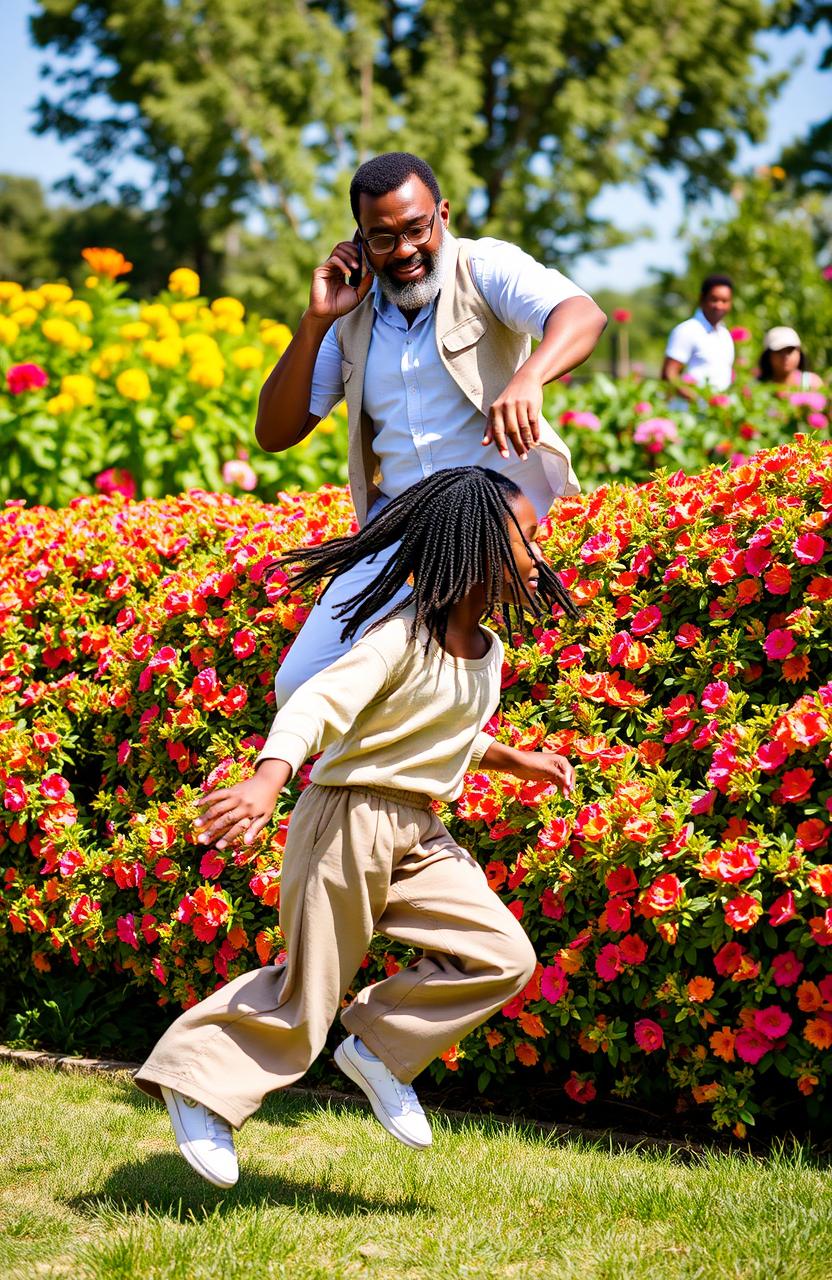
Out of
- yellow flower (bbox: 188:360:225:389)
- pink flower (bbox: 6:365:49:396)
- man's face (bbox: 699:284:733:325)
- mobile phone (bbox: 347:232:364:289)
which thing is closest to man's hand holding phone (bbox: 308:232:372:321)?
mobile phone (bbox: 347:232:364:289)

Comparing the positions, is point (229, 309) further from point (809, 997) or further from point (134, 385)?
point (809, 997)

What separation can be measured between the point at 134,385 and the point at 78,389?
335 millimetres

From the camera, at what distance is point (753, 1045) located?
3.34 m

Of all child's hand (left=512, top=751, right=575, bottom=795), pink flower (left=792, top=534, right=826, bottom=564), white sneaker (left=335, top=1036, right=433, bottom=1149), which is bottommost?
white sneaker (left=335, top=1036, right=433, bottom=1149)

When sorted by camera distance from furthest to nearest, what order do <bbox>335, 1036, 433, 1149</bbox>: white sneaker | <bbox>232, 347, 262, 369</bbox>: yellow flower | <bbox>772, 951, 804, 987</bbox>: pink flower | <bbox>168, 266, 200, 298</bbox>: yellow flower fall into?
<bbox>168, 266, 200, 298</bbox>: yellow flower
<bbox>232, 347, 262, 369</bbox>: yellow flower
<bbox>772, 951, 804, 987</bbox>: pink flower
<bbox>335, 1036, 433, 1149</bbox>: white sneaker

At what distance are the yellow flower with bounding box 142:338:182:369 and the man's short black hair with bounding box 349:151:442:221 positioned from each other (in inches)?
166

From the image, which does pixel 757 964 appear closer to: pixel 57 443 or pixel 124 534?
pixel 124 534

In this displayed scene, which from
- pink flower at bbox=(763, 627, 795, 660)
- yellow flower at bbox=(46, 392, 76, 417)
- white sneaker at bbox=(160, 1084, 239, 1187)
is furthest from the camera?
yellow flower at bbox=(46, 392, 76, 417)

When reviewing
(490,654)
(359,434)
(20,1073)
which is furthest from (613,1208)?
(20,1073)

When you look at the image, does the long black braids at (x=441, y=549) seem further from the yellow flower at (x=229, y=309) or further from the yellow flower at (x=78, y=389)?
the yellow flower at (x=229, y=309)

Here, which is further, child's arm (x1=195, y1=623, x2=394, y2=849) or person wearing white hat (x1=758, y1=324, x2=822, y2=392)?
person wearing white hat (x1=758, y1=324, x2=822, y2=392)

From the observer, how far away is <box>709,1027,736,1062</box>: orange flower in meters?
3.37

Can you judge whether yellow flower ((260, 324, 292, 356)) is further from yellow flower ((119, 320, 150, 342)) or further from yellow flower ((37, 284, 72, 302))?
yellow flower ((37, 284, 72, 302))

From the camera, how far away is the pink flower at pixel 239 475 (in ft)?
23.6
